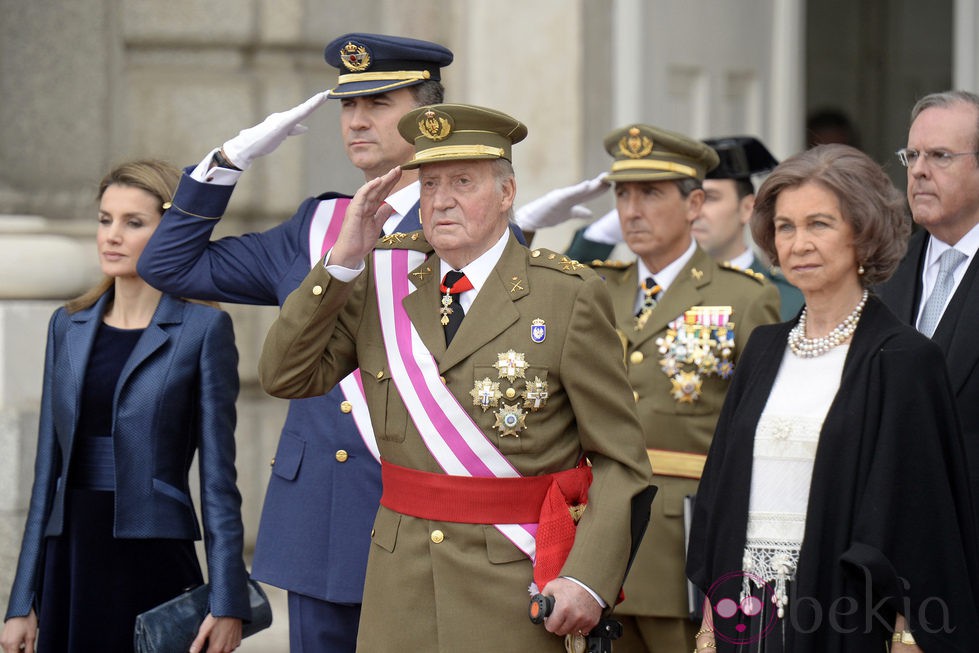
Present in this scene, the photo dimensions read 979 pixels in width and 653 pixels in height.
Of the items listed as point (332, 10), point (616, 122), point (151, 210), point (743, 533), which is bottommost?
point (743, 533)

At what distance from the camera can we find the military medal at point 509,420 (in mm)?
3225

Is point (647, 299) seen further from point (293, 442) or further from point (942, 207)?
point (293, 442)

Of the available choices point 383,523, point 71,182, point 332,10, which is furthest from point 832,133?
point 383,523

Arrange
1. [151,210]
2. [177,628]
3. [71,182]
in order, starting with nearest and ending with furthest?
1. [177,628]
2. [151,210]
3. [71,182]

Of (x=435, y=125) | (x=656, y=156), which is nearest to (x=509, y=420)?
(x=435, y=125)

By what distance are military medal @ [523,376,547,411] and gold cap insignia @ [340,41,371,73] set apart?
985mm

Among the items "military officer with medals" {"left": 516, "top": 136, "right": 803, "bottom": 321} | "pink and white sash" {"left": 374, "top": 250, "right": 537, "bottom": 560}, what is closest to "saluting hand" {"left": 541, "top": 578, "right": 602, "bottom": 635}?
"pink and white sash" {"left": 374, "top": 250, "right": 537, "bottom": 560}

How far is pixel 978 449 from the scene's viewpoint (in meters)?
3.63

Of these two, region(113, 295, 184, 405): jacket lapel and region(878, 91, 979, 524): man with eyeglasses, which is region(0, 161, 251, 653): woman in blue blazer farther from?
region(878, 91, 979, 524): man with eyeglasses

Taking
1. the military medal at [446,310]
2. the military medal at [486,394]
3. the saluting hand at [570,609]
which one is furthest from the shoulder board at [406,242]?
the saluting hand at [570,609]

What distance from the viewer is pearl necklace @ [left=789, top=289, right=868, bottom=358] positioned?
11.1 ft

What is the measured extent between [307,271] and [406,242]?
40 cm

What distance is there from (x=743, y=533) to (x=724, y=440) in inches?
8.9

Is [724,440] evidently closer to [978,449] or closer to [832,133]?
[978,449]
